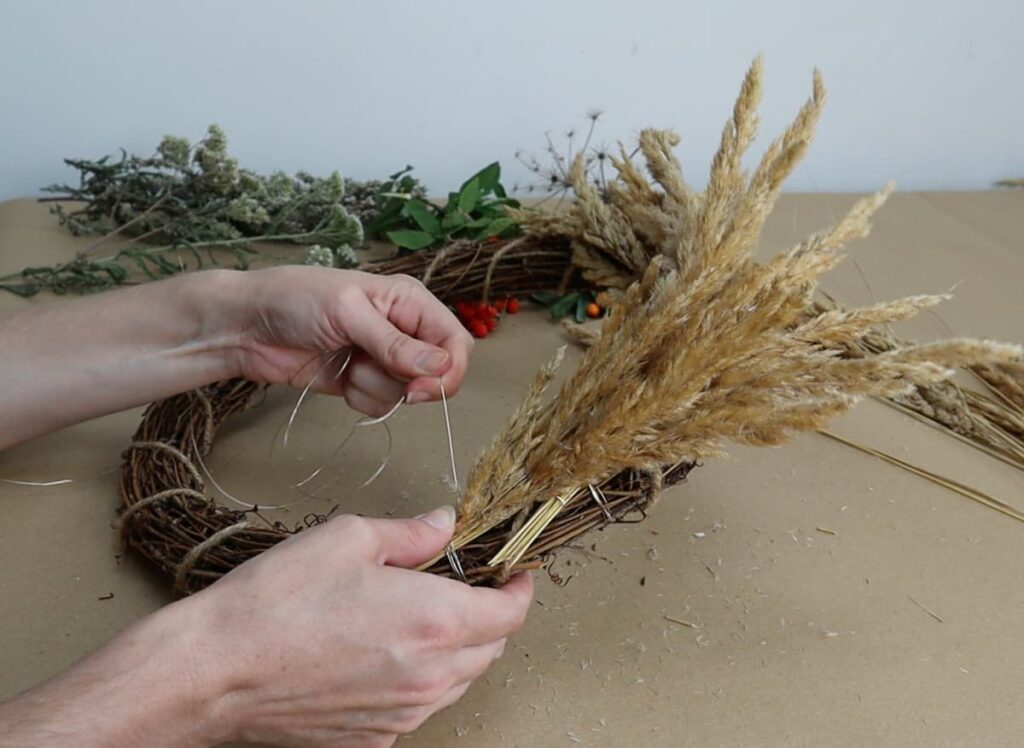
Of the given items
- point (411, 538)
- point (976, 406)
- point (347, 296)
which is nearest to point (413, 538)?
point (411, 538)

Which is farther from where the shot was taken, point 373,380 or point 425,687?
point 373,380

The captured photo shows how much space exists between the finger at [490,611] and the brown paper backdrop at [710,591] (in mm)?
104

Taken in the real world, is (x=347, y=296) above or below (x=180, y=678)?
above

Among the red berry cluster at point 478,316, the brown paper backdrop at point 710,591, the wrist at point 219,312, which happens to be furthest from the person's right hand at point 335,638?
the red berry cluster at point 478,316

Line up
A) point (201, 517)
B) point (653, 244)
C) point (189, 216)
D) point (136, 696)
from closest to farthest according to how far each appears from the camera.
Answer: point (136, 696) < point (201, 517) < point (653, 244) < point (189, 216)

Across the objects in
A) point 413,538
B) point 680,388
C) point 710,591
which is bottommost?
point 710,591

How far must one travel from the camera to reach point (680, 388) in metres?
0.70

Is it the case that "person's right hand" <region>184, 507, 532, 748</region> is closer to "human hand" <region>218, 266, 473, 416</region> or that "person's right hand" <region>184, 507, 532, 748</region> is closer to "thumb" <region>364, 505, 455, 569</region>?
"thumb" <region>364, 505, 455, 569</region>

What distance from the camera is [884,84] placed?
1949mm

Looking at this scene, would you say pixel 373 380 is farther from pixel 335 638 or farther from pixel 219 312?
pixel 335 638

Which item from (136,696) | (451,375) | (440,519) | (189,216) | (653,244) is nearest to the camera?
(136,696)

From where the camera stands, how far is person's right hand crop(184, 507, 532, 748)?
64 centimetres

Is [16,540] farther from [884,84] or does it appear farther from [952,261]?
[884,84]

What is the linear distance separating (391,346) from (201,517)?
230 mm
